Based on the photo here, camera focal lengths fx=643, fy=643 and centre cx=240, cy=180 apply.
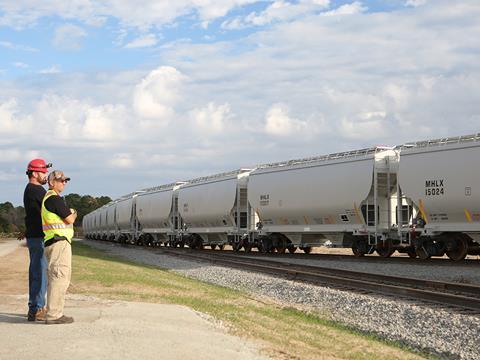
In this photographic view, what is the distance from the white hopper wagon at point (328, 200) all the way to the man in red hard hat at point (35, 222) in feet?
60.1

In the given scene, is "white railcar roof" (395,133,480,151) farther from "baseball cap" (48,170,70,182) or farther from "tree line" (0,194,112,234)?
"tree line" (0,194,112,234)

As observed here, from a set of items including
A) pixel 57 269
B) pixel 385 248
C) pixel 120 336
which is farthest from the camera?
pixel 385 248

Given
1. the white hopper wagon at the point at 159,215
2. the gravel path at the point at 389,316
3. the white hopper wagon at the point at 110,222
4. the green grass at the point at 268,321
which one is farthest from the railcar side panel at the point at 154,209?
the green grass at the point at 268,321

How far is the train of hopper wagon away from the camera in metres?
22.0

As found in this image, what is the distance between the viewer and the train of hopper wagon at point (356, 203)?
72.1ft

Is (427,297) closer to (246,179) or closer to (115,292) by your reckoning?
(115,292)

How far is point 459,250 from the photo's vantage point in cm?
2272

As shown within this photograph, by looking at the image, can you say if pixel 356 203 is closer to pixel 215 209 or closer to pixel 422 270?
pixel 422 270

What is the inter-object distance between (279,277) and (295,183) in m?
10.8

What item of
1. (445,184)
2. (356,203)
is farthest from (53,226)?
(356,203)

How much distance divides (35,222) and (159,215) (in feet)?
126

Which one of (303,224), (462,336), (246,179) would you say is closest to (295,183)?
(303,224)

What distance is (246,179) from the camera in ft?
117

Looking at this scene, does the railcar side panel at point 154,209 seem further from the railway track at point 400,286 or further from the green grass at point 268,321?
the green grass at point 268,321
